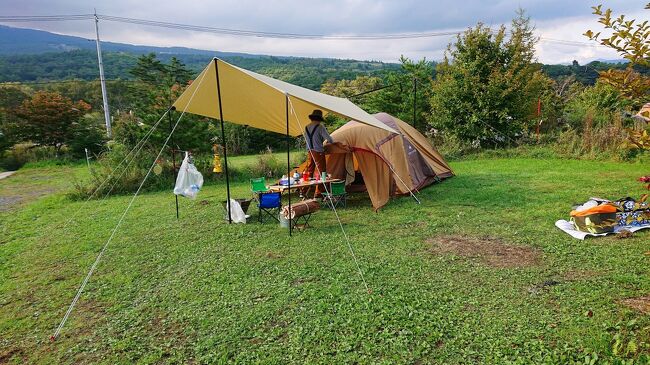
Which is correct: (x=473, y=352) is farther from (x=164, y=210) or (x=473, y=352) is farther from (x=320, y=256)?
(x=164, y=210)

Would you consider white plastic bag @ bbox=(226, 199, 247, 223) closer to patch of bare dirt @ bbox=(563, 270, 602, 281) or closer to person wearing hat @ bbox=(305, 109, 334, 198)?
person wearing hat @ bbox=(305, 109, 334, 198)

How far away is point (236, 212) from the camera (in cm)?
626

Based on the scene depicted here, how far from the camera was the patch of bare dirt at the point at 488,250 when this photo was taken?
14.2ft

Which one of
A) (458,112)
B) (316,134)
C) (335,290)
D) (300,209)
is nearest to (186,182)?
(300,209)

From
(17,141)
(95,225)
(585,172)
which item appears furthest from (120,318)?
(17,141)

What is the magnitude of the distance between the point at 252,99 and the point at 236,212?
2032 mm

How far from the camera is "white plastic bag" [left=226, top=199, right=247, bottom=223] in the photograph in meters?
6.22

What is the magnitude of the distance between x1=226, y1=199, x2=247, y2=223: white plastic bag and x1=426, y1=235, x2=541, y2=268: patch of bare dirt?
291cm

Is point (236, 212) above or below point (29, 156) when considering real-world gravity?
below

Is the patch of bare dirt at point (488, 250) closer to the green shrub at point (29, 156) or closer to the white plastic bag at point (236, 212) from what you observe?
the white plastic bag at point (236, 212)

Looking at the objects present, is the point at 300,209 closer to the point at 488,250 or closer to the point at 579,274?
the point at 488,250

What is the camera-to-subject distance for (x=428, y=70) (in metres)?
16.8

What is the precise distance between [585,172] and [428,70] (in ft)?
30.4

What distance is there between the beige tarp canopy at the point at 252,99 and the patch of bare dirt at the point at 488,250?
2.21m
